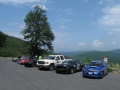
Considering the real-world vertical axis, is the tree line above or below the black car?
above

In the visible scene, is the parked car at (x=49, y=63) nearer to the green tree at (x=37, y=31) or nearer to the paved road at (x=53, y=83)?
the paved road at (x=53, y=83)

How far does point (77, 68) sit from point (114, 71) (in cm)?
424

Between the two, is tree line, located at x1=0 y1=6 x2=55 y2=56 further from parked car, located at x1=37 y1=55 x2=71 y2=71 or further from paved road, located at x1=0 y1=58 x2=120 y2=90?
paved road, located at x1=0 y1=58 x2=120 y2=90

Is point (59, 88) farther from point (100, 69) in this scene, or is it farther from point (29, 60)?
point (29, 60)

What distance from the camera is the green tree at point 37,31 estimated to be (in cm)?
6192

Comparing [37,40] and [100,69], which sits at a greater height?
[37,40]

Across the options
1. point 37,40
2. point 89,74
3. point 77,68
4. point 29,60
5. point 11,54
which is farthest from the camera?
point 11,54

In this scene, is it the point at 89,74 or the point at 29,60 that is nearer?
the point at 89,74

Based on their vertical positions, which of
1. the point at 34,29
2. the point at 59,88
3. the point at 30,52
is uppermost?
the point at 34,29

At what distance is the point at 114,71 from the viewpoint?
1016 inches

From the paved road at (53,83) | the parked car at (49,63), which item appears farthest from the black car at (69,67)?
the paved road at (53,83)

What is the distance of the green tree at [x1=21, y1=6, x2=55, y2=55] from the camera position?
2438 inches

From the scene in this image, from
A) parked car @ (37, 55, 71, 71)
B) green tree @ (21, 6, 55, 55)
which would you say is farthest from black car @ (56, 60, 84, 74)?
green tree @ (21, 6, 55, 55)

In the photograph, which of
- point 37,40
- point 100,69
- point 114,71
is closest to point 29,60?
point 114,71
